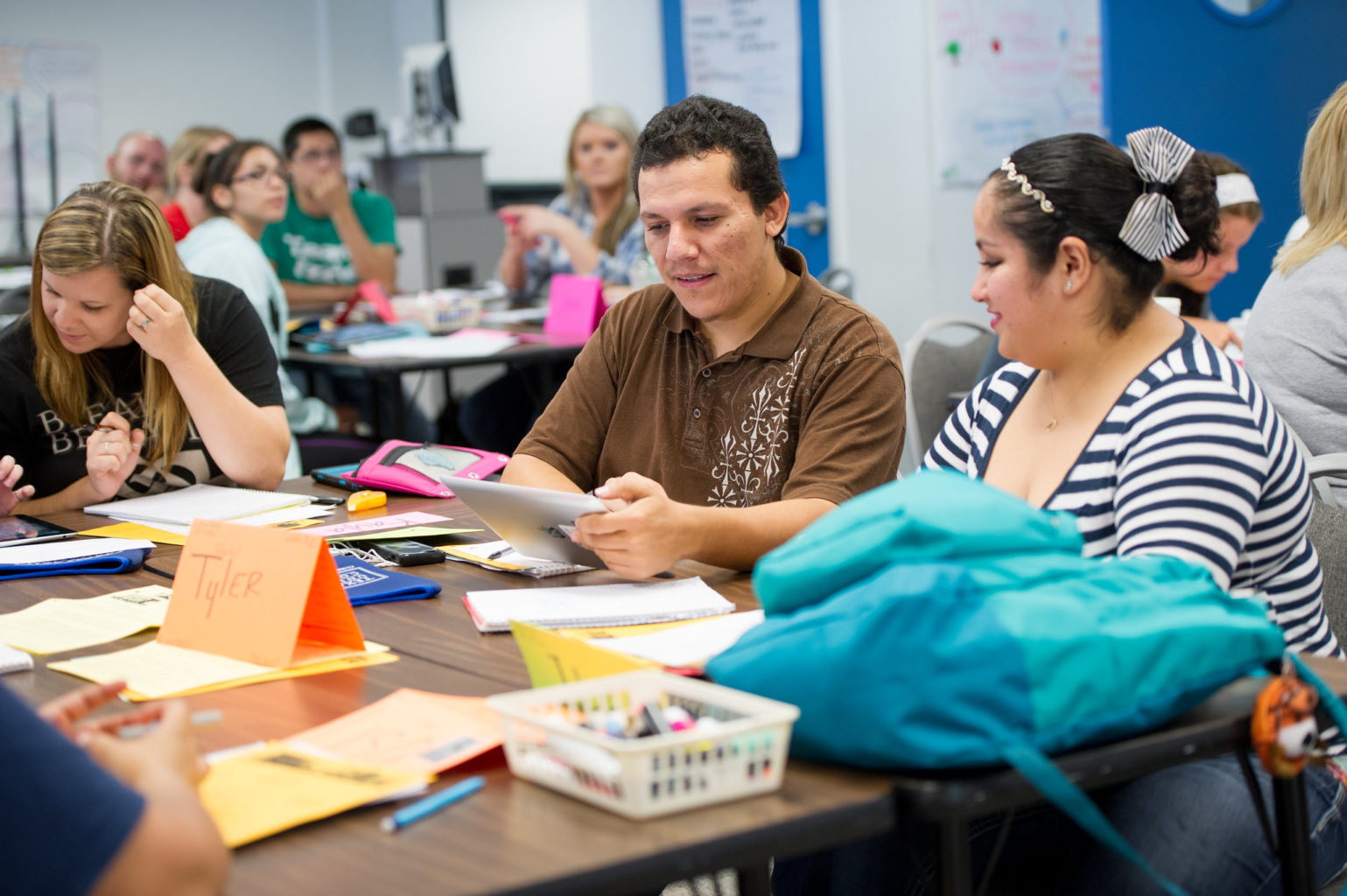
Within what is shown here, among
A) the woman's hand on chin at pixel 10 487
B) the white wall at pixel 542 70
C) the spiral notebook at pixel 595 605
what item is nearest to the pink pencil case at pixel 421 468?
the woman's hand on chin at pixel 10 487

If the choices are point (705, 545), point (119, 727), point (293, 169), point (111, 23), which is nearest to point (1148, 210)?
point (705, 545)

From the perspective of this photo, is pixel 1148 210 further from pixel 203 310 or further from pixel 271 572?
pixel 203 310

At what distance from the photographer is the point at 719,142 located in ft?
5.90

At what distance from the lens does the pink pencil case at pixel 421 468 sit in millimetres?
2066

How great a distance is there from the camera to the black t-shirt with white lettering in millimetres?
2145

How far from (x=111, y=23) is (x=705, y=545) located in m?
6.44

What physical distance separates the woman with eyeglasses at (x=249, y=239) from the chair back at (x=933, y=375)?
1.38 metres

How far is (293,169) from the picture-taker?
16.7 ft

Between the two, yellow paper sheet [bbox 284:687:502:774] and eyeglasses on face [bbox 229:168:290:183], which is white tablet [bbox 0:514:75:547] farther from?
eyeglasses on face [bbox 229:168:290:183]

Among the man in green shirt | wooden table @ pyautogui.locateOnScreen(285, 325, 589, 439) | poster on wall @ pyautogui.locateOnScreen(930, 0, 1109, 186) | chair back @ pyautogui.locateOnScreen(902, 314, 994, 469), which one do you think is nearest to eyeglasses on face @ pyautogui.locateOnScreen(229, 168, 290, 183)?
wooden table @ pyautogui.locateOnScreen(285, 325, 589, 439)

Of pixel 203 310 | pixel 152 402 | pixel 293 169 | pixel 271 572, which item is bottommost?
pixel 271 572

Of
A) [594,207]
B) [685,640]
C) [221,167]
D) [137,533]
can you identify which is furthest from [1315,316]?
[221,167]

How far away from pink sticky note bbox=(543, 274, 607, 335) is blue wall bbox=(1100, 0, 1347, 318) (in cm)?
170

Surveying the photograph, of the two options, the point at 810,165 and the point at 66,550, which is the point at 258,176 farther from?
the point at 66,550
